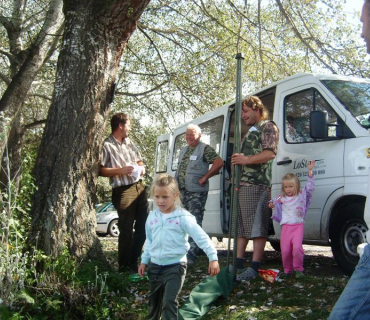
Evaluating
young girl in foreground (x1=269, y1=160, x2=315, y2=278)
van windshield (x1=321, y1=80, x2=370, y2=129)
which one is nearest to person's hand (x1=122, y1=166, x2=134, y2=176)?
young girl in foreground (x1=269, y1=160, x2=315, y2=278)

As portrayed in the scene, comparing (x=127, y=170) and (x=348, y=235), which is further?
(x=127, y=170)

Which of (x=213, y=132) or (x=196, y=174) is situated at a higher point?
(x=213, y=132)

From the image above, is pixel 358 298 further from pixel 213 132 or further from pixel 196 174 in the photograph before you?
pixel 213 132

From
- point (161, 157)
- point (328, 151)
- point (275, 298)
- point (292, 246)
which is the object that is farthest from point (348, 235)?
point (161, 157)

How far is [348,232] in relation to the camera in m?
5.72

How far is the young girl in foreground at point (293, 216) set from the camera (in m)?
5.71

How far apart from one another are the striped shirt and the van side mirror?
7.37 ft

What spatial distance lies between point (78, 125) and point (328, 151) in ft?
9.30

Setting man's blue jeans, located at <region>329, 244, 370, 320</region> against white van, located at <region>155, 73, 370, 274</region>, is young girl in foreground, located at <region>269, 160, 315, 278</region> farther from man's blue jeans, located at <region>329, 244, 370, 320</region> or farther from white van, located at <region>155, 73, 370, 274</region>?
man's blue jeans, located at <region>329, 244, 370, 320</region>

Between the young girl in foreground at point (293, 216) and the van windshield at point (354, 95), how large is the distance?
28.9 inches

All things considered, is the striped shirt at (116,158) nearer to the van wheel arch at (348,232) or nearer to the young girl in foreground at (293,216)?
the young girl in foreground at (293,216)

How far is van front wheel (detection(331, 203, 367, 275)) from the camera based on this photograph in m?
5.55

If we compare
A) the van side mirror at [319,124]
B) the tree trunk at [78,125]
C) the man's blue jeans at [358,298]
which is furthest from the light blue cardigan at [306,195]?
the man's blue jeans at [358,298]

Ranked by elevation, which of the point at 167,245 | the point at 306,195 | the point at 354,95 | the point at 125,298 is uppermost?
the point at 354,95
